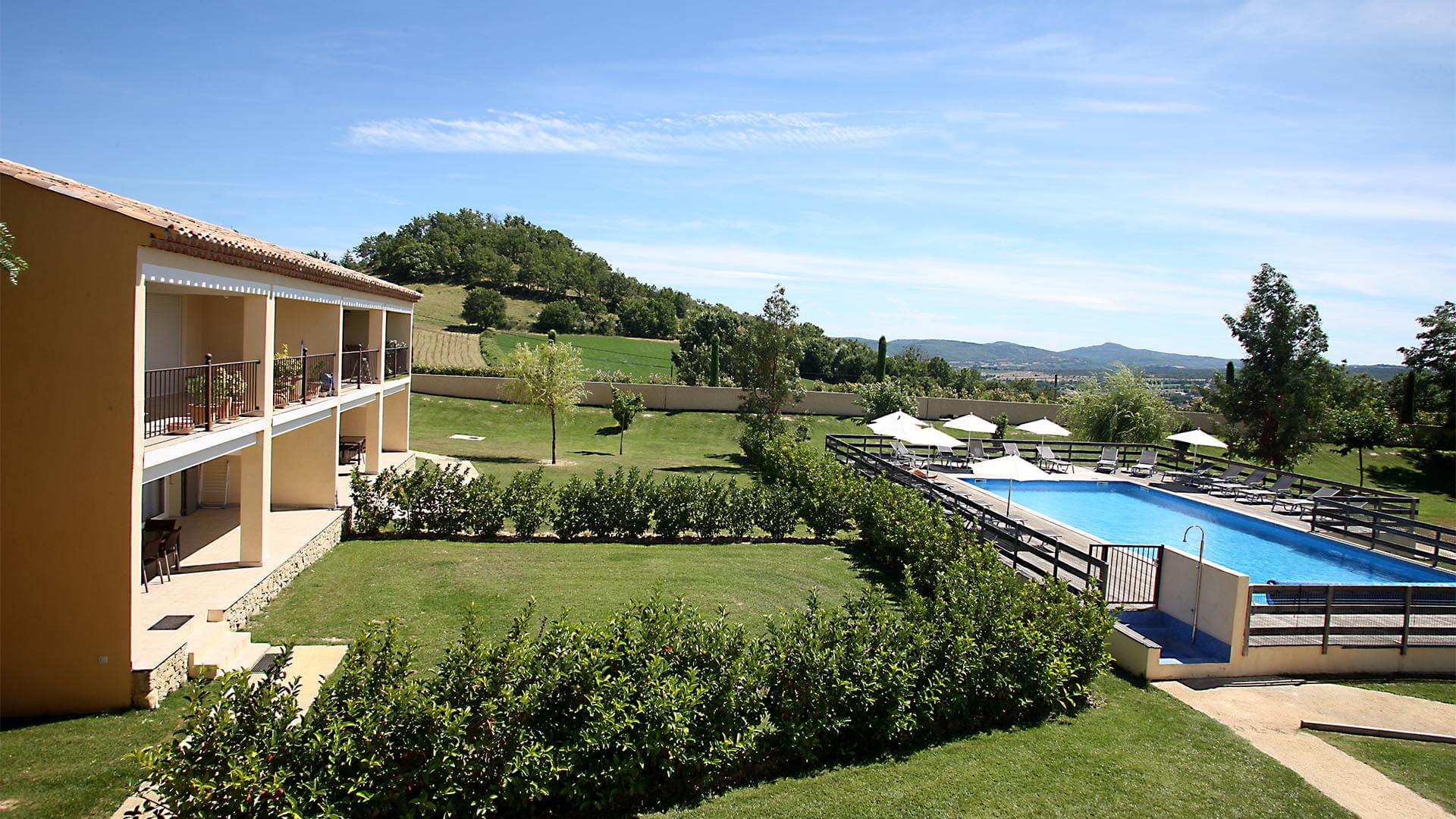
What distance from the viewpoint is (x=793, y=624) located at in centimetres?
719

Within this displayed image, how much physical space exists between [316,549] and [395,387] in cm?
858

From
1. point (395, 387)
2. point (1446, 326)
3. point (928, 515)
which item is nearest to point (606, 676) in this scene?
point (928, 515)

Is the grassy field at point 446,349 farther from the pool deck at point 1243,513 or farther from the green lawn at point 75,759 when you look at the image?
the green lawn at point 75,759

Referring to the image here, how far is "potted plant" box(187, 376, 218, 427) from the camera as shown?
1028 cm

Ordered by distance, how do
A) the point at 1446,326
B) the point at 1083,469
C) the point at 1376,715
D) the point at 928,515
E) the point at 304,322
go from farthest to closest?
the point at 1446,326, the point at 1083,469, the point at 304,322, the point at 928,515, the point at 1376,715

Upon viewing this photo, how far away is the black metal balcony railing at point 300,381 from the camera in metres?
13.6

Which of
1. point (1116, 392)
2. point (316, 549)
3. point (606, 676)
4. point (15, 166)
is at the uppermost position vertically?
point (15, 166)

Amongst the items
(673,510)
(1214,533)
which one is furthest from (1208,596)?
(1214,533)

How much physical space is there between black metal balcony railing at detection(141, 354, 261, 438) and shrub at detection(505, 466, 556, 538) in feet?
15.0

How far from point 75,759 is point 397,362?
16.1 meters

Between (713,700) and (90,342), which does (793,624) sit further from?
(90,342)

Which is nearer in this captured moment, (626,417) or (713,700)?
(713,700)

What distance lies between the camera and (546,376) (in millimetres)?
26641

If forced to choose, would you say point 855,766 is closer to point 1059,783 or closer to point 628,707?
point 1059,783
